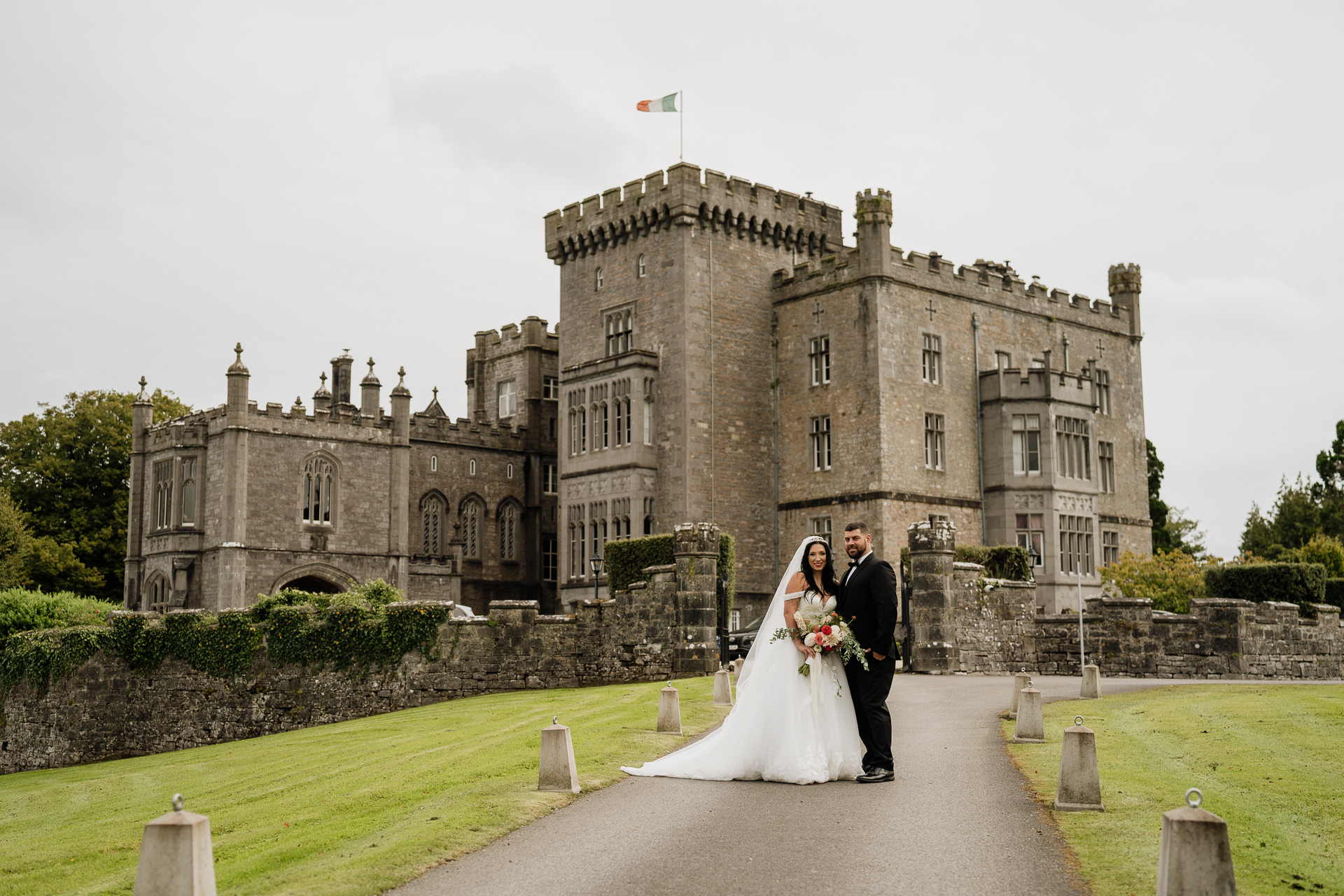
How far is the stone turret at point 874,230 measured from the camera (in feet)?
139

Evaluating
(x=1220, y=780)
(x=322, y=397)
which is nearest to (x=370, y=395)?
(x=322, y=397)

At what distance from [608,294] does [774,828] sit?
127 ft

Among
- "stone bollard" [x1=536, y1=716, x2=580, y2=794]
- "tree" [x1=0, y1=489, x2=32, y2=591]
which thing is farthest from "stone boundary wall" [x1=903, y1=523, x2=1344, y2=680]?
"tree" [x1=0, y1=489, x2=32, y2=591]

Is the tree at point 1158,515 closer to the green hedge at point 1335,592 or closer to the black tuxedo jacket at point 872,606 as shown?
the green hedge at point 1335,592

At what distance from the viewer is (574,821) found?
10.2 meters

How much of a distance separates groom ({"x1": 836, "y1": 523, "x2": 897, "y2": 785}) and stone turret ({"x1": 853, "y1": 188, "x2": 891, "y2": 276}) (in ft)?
103

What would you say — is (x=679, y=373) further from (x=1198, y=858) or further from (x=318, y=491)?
(x=1198, y=858)

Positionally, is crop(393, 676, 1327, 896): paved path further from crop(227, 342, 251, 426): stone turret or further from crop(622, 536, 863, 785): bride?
crop(227, 342, 251, 426): stone turret

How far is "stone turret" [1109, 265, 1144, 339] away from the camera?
50969mm

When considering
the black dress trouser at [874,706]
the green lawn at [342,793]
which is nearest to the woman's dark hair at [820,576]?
the black dress trouser at [874,706]

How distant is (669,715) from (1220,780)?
675 centimetres

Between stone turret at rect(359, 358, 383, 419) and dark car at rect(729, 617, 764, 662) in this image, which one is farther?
stone turret at rect(359, 358, 383, 419)

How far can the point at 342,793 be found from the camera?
14.4m

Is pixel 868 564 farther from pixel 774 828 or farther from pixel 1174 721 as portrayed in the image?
pixel 1174 721
